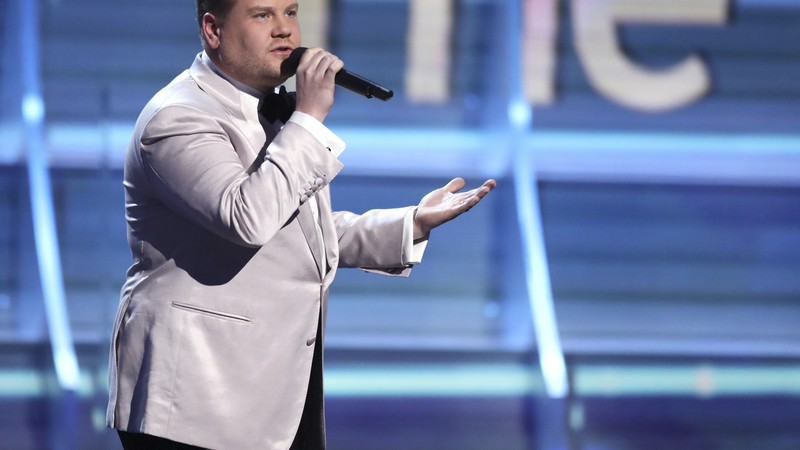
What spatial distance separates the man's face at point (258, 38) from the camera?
159 centimetres

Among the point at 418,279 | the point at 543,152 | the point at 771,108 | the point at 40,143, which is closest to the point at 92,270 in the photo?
the point at 40,143

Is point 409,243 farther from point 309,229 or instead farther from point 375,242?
point 309,229

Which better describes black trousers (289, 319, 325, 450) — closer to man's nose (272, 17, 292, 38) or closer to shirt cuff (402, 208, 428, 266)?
shirt cuff (402, 208, 428, 266)

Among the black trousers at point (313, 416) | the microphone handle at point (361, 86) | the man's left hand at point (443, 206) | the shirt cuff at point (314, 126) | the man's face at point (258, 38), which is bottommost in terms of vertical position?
the black trousers at point (313, 416)

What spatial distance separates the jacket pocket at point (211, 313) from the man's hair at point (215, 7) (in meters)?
0.41

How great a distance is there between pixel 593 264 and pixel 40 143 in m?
1.88

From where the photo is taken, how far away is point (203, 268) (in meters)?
1.50

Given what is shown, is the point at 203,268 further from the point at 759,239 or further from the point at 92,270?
the point at 759,239

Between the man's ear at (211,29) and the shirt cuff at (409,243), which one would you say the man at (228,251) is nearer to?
the man's ear at (211,29)

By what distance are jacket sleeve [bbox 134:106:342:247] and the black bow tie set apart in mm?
119

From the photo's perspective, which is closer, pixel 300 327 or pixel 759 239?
pixel 300 327

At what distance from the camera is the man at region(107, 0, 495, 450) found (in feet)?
4.76

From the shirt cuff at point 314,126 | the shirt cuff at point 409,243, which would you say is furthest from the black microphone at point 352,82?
the shirt cuff at point 409,243

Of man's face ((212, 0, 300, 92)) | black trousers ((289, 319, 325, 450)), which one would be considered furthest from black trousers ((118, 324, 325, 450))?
man's face ((212, 0, 300, 92))
